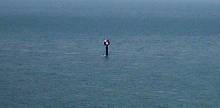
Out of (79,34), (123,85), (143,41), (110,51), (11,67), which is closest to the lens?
(123,85)

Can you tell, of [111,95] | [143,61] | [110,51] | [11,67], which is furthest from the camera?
[110,51]

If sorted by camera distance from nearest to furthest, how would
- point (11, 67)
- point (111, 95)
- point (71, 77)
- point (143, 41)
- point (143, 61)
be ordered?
point (111, 95) < point (71, 77) < point (11, 67) < point (143, 61) < point (143, 41)

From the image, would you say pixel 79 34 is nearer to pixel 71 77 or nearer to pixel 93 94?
pixel 71 77

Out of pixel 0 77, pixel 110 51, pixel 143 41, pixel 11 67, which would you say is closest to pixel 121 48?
pixel 110 51

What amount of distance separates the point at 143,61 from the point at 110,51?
1272 cm

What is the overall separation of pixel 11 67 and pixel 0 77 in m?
7.19

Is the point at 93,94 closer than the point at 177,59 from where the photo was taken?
Yes

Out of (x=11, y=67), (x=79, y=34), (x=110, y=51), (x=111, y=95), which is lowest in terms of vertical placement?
(x=111, y=95)

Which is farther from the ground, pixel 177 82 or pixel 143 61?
pixel 143 61

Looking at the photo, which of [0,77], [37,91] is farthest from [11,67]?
[37,91]

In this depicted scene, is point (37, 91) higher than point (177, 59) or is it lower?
lower

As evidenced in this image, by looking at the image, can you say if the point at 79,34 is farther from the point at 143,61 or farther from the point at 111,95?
the point at 111,95

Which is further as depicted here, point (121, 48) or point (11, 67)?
point (121, 48)

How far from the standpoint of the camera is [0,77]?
230ft
